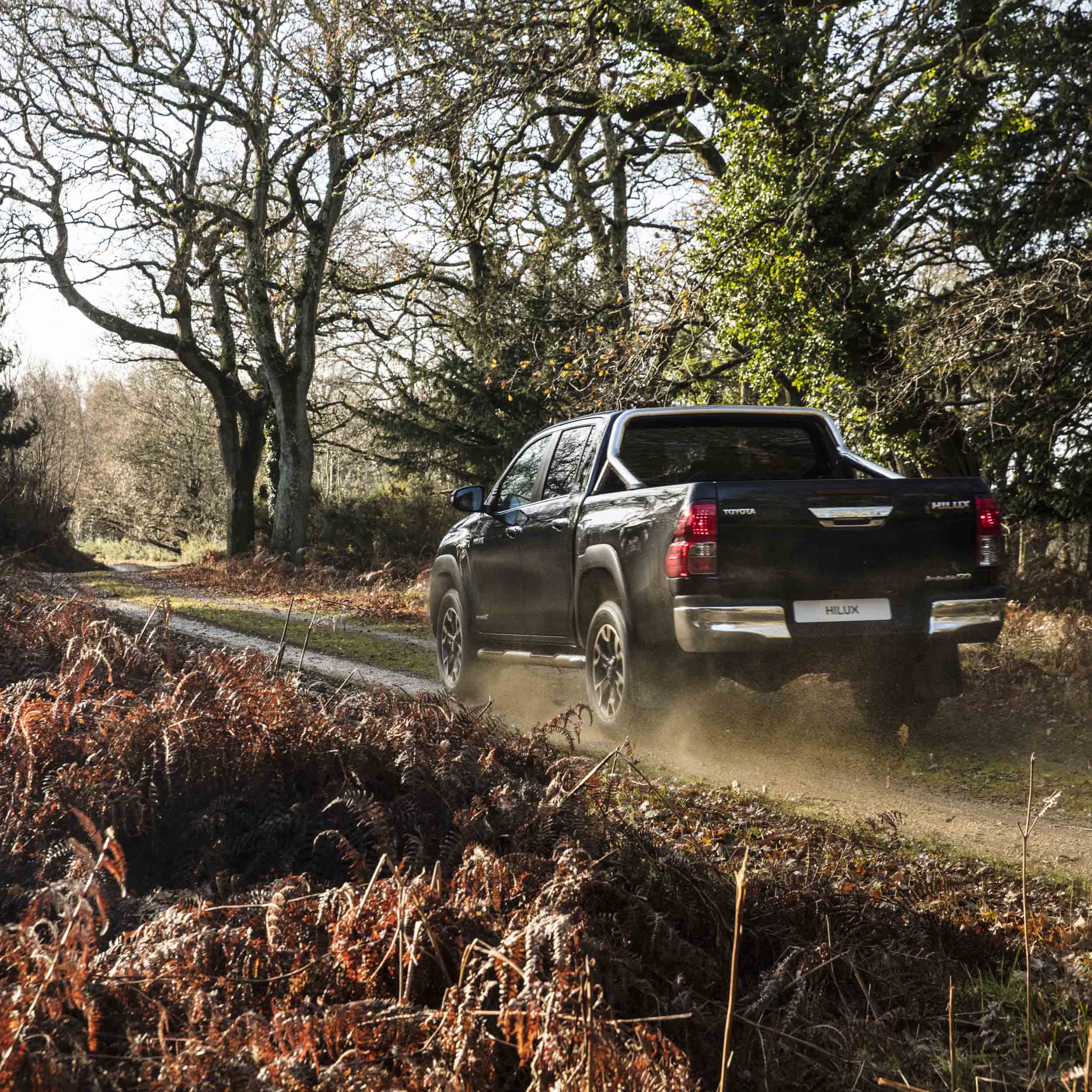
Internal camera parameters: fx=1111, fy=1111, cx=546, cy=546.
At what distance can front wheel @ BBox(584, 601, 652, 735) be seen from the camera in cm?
693

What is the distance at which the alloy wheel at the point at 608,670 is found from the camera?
23.4 ft

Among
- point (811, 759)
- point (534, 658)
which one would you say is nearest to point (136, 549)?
point (534, 658)

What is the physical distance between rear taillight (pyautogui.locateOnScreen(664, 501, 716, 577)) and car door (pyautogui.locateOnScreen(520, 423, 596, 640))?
1516 millimetres

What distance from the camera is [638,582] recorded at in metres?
6.85

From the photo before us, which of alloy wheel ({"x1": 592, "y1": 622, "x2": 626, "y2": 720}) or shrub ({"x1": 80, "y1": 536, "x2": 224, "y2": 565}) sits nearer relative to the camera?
alloy wheel ({"x1": 592, "y1": 622, "x2": 626, "y2": 720})

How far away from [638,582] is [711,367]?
1078 cm

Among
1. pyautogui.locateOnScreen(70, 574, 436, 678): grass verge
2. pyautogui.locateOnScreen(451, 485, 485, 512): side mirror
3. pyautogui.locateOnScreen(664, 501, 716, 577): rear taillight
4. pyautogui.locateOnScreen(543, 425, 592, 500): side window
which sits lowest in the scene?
pyautogui.locateOnScreen(70, 574, 436, 678): grass verge

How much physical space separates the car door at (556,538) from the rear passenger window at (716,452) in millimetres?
386

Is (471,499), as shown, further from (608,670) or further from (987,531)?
(987,531)

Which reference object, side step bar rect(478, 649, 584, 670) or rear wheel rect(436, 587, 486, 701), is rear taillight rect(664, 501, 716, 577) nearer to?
side step bar rect(478, 649, 584, 670)

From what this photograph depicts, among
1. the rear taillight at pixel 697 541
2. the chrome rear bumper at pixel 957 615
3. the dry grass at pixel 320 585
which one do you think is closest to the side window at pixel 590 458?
the rear taillight at pixel 697 541

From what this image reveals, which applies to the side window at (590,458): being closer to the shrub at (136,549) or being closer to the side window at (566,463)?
the side window at (566,463)

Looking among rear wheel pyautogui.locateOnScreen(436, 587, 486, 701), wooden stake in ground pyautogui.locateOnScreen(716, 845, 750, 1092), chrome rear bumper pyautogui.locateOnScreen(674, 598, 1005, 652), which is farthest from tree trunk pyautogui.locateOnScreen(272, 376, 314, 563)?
wooden stake in ground pyautogui.locateOnScreen(716, 845, 750, 1092)

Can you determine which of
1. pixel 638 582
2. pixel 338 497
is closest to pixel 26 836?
pixel 638 582
